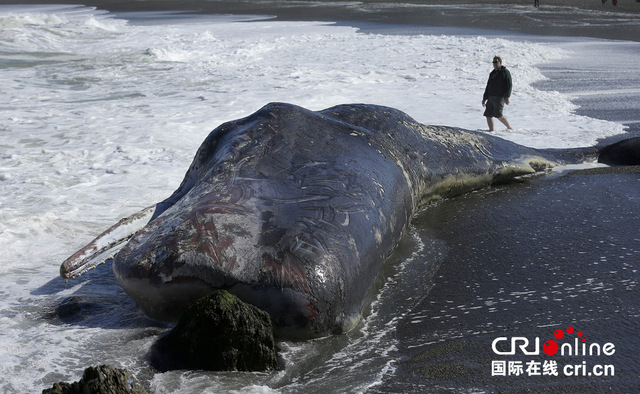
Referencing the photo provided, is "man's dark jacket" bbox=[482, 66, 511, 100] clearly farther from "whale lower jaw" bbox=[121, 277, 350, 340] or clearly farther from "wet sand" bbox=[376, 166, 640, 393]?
"whale lower jaw" bbox=[121, 277, 350, 340]

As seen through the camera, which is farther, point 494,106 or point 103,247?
point 494,106

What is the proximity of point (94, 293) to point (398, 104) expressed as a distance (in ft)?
26.3

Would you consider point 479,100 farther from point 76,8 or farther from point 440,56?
point 76,8

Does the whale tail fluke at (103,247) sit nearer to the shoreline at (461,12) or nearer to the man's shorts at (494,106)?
the man's shorts at (494,106)

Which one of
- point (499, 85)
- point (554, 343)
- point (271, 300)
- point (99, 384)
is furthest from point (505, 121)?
point (99, 384)

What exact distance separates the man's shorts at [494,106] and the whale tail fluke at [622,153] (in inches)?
→ 88.2

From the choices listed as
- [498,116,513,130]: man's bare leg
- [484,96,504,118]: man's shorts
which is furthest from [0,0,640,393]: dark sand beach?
[484,96,504,118]: man's shorts

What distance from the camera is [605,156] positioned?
8.34 m

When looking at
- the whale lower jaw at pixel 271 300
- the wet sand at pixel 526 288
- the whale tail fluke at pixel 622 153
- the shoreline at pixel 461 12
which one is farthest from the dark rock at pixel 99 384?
the shoreline at pixel 461 12

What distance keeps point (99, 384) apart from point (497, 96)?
8.48 metres

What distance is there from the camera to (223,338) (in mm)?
3854

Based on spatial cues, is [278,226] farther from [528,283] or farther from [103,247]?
[528,283]

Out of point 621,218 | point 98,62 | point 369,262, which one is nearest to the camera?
point 369,262

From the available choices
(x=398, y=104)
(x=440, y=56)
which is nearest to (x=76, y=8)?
(x=440, y=56)
